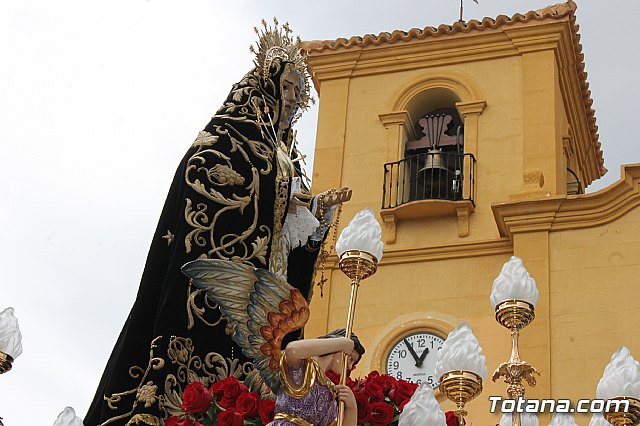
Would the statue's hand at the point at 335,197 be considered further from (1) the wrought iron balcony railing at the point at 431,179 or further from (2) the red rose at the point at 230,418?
(1) the wrought iron balcony railing at the point at 431,179

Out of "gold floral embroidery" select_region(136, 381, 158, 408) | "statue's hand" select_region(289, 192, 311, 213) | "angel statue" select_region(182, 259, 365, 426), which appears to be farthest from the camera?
"statue's hand" select_region(289, 192, 311, 213)

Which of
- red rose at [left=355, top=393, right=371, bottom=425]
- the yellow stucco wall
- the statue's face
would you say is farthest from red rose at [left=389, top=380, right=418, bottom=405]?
the yellow stucco wall

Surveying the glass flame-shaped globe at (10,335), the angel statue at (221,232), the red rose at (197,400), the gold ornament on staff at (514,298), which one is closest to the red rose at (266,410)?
the red rose at (197,400)

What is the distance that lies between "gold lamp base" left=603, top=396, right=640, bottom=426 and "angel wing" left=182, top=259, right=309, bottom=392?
4.43 ft

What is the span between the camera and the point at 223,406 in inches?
221

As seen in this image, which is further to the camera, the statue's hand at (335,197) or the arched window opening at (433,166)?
the arched window opening at (433,166)

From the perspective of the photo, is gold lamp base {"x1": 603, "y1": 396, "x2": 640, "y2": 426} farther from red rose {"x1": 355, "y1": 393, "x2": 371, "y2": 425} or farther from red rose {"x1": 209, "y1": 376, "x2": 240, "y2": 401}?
red rose {"x1": 209, "y1": 376, "x2": 240, "y2": 401}

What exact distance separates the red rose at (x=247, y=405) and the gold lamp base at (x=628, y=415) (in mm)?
1448

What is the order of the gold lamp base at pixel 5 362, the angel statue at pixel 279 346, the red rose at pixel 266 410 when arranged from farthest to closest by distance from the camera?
1. the gold lamp base at pixel 5 362
2. the red rose at pixel 266 410
3. the angel statue at pixel 279 346

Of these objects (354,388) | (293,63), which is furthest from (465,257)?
(354,388)

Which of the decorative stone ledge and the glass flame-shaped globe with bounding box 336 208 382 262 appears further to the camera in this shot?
the decorative stone ledge

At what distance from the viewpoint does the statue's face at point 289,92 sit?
7059 mm

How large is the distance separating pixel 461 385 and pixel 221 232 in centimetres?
139

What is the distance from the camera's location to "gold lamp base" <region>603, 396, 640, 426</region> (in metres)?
5.54
